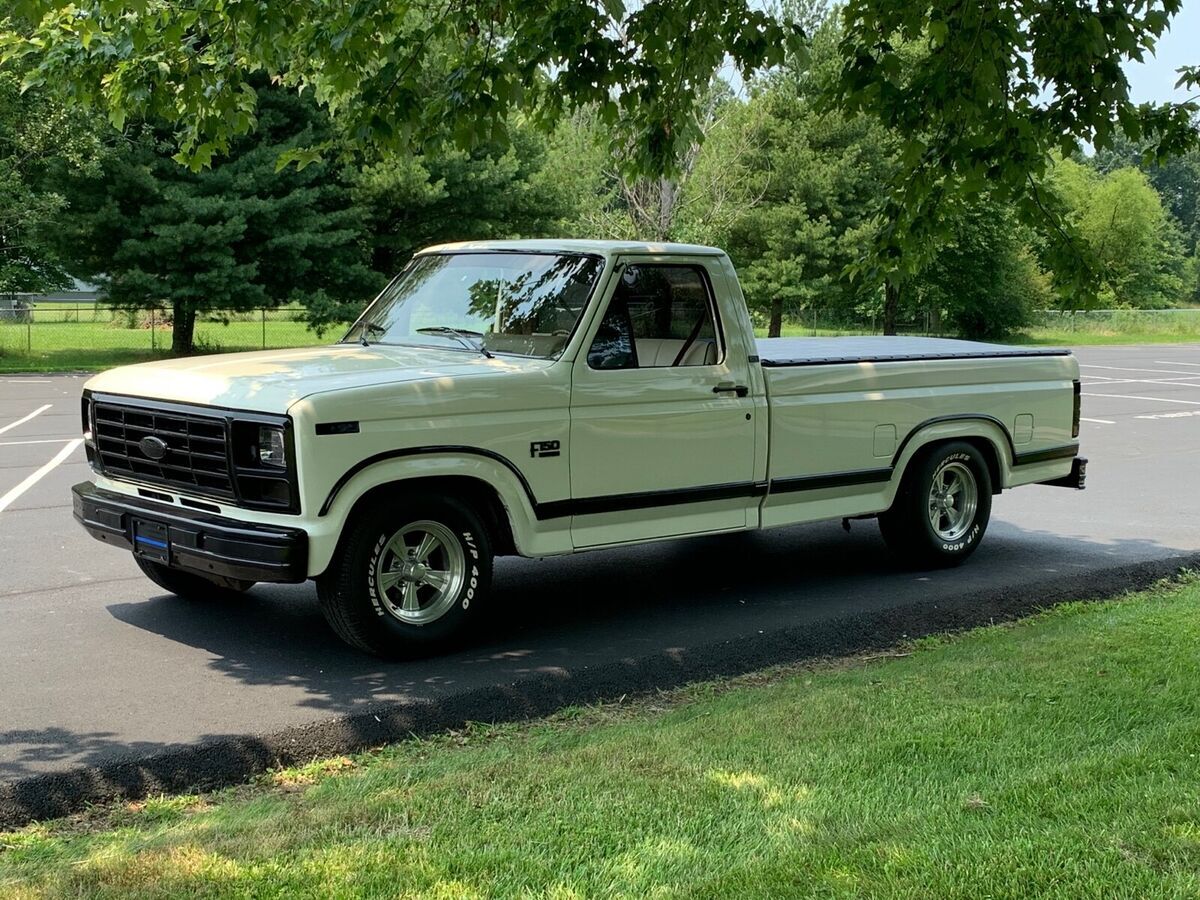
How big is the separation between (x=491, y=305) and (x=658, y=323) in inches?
38.1

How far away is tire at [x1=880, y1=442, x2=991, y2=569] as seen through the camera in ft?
28.6

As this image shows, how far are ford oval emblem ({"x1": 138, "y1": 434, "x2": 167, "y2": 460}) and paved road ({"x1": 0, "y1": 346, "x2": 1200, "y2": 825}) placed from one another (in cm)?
100

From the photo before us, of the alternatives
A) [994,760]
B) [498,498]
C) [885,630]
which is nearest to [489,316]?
[498,498]

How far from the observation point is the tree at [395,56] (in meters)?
7.18

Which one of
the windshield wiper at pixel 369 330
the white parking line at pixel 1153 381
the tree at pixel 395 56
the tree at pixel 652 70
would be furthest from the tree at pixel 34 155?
the white parking line at pixel 1153 381

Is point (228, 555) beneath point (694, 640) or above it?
above

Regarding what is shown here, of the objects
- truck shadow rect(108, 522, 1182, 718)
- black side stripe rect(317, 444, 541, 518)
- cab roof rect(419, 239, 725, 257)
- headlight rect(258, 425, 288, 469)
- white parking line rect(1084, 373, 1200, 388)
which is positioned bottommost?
white parking line rect(1084, 373, 1200, 388)

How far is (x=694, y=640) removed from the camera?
7082mm

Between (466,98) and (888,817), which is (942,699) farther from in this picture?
(466,98)

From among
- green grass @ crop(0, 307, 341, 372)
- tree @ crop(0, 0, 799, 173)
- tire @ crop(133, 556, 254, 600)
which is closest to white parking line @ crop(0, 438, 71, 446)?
tree @ crop(0, 0, 799, 173)

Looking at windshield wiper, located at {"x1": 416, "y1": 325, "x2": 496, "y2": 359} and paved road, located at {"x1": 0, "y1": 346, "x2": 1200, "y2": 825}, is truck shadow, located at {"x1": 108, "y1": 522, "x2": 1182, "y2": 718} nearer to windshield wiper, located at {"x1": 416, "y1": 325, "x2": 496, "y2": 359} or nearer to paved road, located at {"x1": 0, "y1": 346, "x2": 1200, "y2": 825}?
paved road, located at {"x1": 0, "y1": 346, "x2": 1200, "y2": 825}

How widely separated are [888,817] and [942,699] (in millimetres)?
1606

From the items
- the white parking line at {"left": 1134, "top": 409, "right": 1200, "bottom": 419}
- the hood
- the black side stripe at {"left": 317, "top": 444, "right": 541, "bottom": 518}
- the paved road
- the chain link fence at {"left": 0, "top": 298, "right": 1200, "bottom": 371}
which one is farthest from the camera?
the chain link fence at {"left": 0, "top": 298, "right": 1200, "bottom": 371}

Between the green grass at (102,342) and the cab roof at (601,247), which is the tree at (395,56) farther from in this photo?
the green grass at (102,342)
